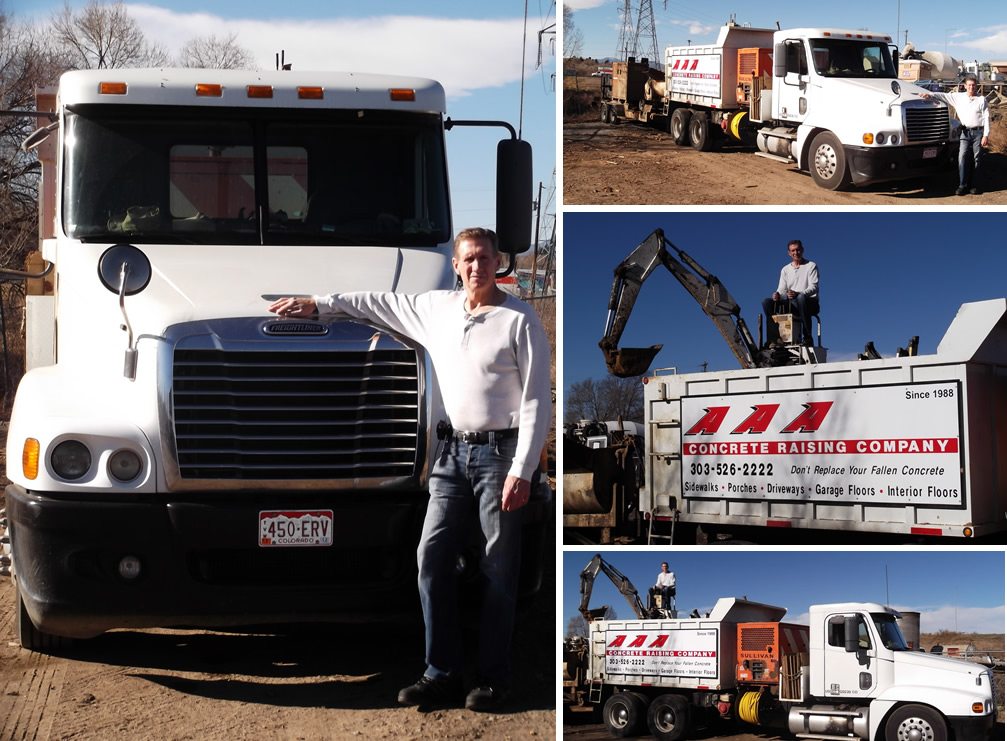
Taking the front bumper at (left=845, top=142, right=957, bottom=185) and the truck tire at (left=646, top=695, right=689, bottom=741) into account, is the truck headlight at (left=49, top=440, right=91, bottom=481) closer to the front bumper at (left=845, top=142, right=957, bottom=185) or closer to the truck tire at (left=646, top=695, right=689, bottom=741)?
the truck tire at (left=646, top=695, right=689, bottom=741)

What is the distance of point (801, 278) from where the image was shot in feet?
37.9

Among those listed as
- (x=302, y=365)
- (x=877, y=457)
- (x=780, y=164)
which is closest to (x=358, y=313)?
(x=302, y=365)

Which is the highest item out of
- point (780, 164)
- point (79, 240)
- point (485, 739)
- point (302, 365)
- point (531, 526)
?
point (780, 164)

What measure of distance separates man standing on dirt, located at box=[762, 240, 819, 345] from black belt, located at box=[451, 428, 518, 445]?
23.3 ft

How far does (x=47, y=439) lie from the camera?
5.06m

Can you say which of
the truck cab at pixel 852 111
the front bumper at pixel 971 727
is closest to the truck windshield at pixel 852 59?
the truck cab at pixel 852 111

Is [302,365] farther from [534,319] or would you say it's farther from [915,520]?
[915,520]

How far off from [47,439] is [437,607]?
1.97 metres

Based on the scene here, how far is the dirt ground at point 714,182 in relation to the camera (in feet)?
45.1

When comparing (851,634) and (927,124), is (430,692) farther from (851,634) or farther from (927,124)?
(927,124)

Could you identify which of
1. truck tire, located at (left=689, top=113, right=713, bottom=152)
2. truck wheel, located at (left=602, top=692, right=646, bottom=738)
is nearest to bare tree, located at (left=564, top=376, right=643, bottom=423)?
truck wheel, located at (left=602, top=692, right=646, bottom=738)

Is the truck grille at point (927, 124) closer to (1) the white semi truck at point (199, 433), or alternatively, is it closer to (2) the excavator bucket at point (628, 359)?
(2) the excavator bucket at point (628, 359)

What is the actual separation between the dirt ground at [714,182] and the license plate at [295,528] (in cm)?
769

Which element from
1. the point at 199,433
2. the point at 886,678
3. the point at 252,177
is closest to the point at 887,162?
the point at 886,678
